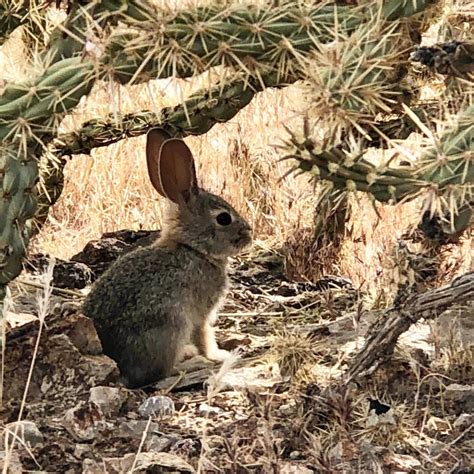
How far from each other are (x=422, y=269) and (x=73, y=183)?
3262mm

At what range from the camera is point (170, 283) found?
17.6ft

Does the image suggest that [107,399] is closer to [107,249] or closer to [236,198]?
[107,249]

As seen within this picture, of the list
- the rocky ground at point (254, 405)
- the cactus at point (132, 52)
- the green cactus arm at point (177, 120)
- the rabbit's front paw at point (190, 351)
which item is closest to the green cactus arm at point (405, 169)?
the cactus at point (132, 52)

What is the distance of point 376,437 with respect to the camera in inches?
171

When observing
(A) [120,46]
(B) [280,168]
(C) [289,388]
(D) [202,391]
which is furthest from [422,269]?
(B) [280,168]

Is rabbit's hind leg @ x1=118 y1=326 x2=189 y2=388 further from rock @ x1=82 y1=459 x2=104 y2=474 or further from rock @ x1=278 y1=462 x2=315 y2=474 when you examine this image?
rock @ x1=278 y1=462 x2=315 y2=474

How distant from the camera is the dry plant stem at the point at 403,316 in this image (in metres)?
4.52

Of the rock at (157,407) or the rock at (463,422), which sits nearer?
the rock at (463,422)

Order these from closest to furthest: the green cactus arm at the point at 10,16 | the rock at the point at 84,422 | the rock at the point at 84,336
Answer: the rock at the point at 84,422 < the rock at the point at 84,336 < the green cactus arm at the point at 10,16

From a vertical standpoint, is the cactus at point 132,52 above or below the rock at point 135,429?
above

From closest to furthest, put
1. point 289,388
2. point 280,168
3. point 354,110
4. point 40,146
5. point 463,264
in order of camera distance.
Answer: point 354,110
point 40,146
point 289,388
point 463,264
point 280,168

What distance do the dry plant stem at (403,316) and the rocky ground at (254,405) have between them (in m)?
0.08

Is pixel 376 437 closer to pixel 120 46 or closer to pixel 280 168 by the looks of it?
pixel 120 46

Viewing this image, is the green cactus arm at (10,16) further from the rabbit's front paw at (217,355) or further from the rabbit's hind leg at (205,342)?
the rabbit's front paw at (217,355)
